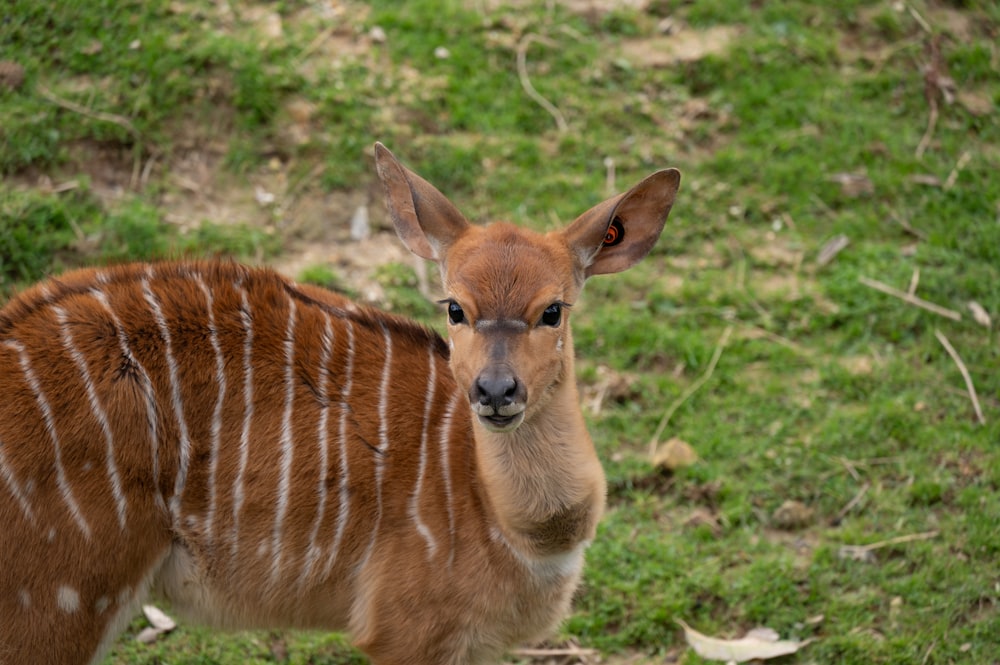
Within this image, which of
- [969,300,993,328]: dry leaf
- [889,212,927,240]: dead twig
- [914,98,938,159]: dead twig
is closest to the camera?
[969,300,993,328]: dry leaf

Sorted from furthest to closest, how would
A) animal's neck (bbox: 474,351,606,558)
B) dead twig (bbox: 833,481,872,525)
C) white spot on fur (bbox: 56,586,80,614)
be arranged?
dead twig (bbox: 833,481,872,525), animal's neck (bbox: 474,351,606,558), white spot on fur (bbox: 56,586,80,614)

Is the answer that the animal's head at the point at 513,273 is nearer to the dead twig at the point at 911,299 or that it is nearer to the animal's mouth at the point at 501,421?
the animal's mouth at the point at 501,421

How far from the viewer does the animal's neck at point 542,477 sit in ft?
12.1

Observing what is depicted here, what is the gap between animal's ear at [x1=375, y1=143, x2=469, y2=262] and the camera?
3838 millimetres

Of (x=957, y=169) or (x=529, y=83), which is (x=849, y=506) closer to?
(x=957, y=169)

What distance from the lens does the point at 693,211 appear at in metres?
6.46

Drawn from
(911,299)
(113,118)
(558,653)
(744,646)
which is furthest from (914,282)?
(113,118)

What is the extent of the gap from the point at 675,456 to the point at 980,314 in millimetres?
1875

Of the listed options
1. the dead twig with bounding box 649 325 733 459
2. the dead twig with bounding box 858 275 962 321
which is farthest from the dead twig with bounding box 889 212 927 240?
the dead twig with bounding box 649 325 733 459

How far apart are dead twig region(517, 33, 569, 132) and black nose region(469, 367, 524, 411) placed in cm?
370

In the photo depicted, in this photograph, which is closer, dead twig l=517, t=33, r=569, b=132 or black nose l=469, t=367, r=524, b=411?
black nose l=469, t=367, r=524, b=411

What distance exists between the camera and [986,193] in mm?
6461

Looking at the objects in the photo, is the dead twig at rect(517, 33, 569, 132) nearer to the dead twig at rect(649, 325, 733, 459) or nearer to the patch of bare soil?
the patch of bare soil

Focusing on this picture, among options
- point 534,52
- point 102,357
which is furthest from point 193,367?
point 534,52
